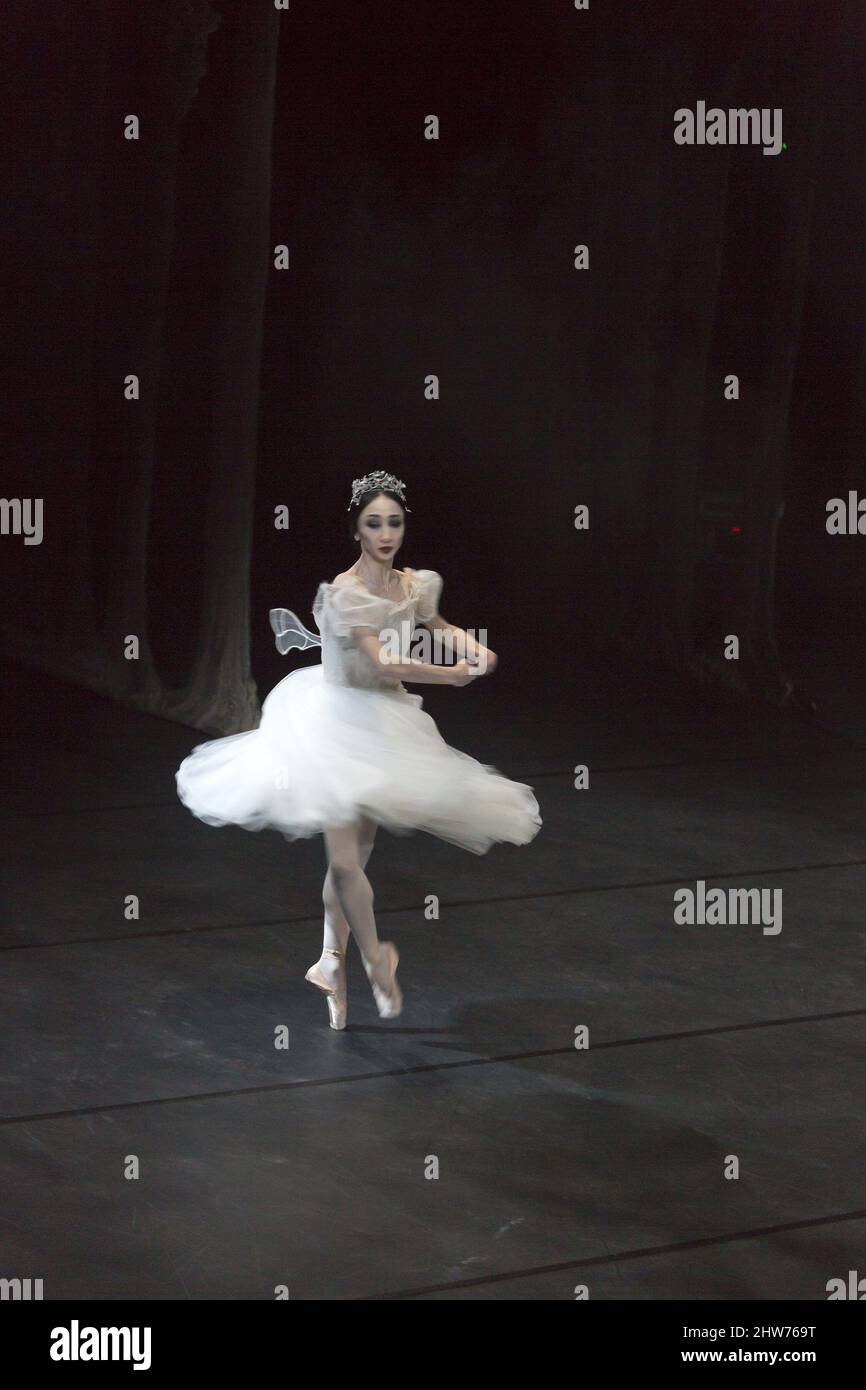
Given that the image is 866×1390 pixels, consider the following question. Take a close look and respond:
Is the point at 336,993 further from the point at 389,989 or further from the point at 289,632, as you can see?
the point at 289,632

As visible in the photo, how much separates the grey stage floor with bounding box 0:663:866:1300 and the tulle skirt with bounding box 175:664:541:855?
506mm

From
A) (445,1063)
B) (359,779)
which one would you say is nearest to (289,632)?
(359,779)

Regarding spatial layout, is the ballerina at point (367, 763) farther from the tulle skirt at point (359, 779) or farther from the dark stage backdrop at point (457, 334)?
the dark stage backdrop at point (457, 334)

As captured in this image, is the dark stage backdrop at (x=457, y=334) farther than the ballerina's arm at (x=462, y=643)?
Yes

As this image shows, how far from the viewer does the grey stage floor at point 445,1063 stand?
→ 305cm

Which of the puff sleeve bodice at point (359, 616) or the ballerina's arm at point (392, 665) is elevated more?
the puff sleeve bodice at point (359, 616)

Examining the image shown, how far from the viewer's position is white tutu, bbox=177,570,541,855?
12.9 feet

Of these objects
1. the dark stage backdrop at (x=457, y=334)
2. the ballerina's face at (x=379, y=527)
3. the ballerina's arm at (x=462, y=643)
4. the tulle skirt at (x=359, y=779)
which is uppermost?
the dark stage backdrop at (x=457, y=334)

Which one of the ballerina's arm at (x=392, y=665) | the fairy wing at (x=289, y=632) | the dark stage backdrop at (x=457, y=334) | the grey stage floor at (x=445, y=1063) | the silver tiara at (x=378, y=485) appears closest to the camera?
the grey stage floor at (x=445, y=1063)

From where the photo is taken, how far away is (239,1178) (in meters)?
3.31

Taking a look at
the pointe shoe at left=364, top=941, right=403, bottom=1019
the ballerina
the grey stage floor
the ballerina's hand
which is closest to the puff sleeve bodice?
the ballerina

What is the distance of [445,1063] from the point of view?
12.8 ft

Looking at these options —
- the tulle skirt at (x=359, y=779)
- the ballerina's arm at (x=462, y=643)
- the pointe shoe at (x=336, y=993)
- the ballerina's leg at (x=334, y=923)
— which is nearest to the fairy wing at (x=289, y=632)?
the tulle skirt at (x=359, y=779)

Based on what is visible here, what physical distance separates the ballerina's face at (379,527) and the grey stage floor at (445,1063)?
45.6 inches
